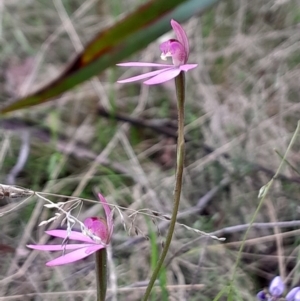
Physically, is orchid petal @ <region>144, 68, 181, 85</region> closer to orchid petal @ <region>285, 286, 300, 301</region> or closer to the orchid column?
the orchid column

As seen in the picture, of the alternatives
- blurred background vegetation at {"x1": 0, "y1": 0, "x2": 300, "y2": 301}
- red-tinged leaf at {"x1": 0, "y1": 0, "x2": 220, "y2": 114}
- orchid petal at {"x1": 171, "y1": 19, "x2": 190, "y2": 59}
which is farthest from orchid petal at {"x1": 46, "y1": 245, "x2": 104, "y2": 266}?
red-tinged leaf at {"x1": 0, "y1": 0, "x2": 220, "y2": 114}

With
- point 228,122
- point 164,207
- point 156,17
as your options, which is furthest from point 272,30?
point 156,17

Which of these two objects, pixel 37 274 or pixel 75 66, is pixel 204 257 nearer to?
pixel 37 274

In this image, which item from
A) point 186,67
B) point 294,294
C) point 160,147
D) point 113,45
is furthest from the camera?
point 160,147

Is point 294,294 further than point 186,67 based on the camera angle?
Yes

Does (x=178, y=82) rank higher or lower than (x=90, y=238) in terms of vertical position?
higher

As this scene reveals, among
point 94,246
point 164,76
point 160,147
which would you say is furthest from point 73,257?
point 160,147

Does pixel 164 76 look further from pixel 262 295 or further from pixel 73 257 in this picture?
pixel 262 295

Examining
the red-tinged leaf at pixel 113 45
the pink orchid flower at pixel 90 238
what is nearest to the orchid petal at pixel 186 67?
the pink orchid flower at pixel 90 238
